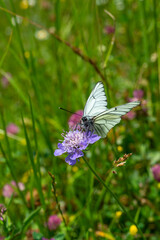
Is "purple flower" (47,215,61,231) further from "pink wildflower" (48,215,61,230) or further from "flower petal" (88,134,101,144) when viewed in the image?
"flower petal" (88,134,101,144)

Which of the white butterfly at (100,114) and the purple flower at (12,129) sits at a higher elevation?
the purple flower at (12,129)

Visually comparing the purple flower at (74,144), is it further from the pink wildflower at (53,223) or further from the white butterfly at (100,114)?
the pink wildflower at (53,223)

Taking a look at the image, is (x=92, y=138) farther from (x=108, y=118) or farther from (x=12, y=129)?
(x=12, y=129)

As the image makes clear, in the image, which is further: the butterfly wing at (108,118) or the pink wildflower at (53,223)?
the pink wildflower at (53,223)

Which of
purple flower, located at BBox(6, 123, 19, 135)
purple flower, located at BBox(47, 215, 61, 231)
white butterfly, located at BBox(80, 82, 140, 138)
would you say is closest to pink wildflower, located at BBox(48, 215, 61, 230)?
purple flower, located at BBox(47, 215, 61, 231)

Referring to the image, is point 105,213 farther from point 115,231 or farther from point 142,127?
point 142,127

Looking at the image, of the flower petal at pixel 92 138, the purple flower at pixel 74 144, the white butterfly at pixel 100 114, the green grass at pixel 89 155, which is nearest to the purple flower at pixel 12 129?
the green grass at pixel 89 155

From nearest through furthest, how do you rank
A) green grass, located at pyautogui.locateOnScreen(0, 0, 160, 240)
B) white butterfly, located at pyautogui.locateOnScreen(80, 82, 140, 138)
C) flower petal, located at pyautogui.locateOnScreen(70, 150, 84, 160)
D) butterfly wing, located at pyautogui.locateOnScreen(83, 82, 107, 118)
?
flower petal, located at pyautogui.locateOnScreen(70, 150, 84, 160) → white butterfly, located at pyautogui.locateOnScreen(80, 82, 140, 138) → butterfly wing, located at pyautogui.locateOnScreen(83, 82, 107, 118) → green grass, located at pyautogui.locateOnScreen(0, 0, 160, 240)
